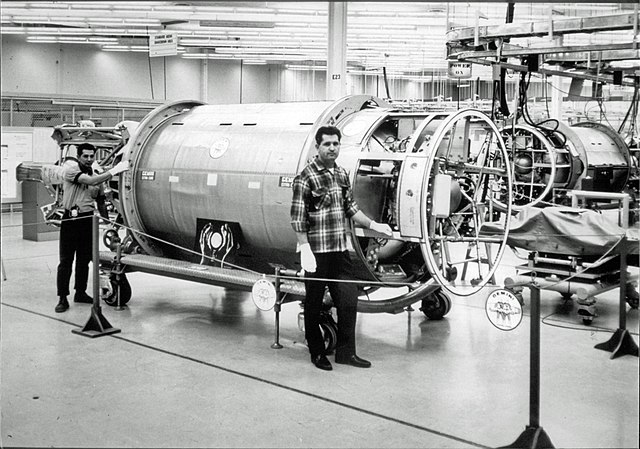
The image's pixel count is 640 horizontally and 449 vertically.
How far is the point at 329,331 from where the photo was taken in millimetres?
5816

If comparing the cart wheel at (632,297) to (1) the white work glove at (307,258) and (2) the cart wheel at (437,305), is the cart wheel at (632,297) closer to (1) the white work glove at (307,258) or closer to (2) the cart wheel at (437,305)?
(2) the cart wheel at (437,305)

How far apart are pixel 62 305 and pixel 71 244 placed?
25.4 inches

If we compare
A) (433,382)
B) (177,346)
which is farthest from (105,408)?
(433,382)

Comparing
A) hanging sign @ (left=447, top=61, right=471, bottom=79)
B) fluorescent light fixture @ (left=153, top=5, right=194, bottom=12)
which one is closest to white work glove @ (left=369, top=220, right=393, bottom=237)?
hanging sign @ (left=447, top=61, right=471, bottom=79)

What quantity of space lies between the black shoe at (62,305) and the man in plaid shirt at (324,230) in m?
3.11

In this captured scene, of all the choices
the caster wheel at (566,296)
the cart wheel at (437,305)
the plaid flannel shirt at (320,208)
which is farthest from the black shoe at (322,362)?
the caster wheel at (566,296)

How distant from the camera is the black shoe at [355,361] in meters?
5.60

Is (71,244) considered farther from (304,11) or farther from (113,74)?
(113,74)

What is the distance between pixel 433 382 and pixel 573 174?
814cm

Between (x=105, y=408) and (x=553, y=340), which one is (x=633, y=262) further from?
(x=105, y=408)

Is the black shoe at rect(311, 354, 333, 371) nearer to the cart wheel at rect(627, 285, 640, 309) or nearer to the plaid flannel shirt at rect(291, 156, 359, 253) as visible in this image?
the plaid flannel shirt at rect(291, 156, 359, 253)

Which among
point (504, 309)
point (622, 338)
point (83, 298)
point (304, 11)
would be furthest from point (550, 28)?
point (83, 298)

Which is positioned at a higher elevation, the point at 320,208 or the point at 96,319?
the point at 320,208

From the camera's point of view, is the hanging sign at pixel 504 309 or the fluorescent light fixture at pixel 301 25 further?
the fluorescent light fixture at pixel 301 25
